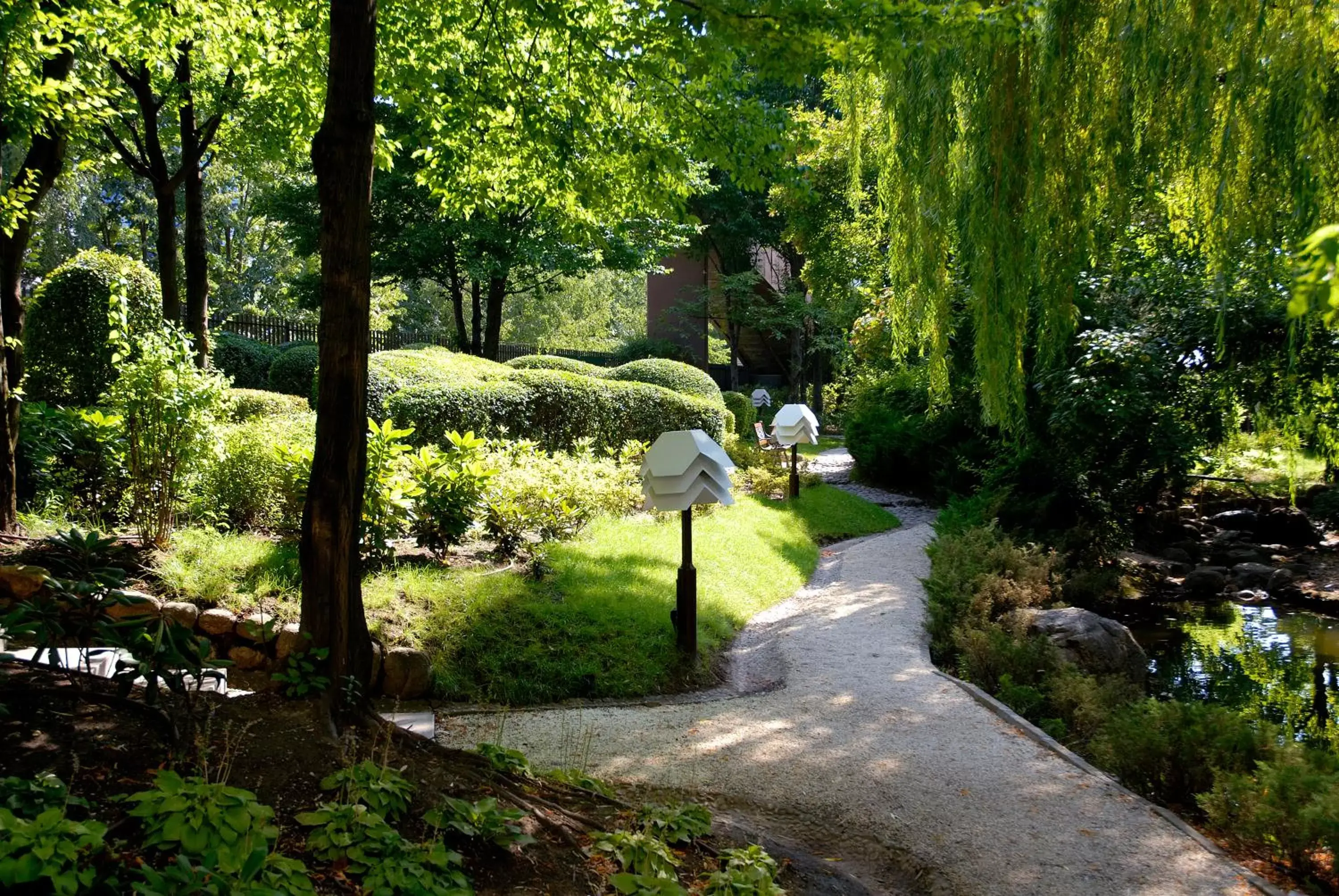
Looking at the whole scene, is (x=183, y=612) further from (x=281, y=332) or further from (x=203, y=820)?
(x=281, y=332)

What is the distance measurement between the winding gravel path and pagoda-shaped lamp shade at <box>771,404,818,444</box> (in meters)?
7.41

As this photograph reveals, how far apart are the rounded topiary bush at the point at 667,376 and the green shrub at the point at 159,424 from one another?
8.90m

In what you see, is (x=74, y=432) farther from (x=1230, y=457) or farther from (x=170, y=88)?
(x=1230, y=457)

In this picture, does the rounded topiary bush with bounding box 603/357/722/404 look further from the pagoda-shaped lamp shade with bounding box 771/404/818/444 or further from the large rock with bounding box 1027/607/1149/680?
the large rock with bounding box 1027/607/1149/680

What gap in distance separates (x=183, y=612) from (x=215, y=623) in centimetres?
20

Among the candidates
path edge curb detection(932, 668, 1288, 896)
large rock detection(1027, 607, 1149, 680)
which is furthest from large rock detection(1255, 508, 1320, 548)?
path edge curb detection(932, 668, 1288, 896)

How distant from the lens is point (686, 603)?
7098 mm

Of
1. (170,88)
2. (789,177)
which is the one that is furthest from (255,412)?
(789,177)

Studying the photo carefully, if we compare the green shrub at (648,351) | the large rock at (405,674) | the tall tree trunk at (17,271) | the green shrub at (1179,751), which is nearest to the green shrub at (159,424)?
the tall tree trunk at (17,271)

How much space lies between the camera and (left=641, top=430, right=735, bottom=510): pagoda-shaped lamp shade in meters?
7.19

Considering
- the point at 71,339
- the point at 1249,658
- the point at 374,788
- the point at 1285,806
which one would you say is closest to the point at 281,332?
the point at 71,339

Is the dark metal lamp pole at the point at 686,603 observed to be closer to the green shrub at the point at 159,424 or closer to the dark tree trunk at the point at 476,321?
the green shrub at the point at 159,424

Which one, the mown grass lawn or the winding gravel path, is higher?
the mown grass lawn

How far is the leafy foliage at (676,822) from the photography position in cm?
364
